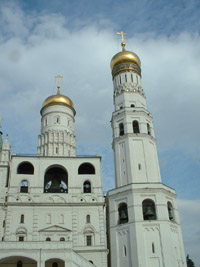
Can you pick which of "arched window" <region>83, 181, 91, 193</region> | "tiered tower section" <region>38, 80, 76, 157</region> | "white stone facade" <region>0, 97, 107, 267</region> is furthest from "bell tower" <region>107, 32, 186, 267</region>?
"tiered tower section" <region>38, 80, 76, 157</region>

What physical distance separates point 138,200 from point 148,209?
1.22 meters

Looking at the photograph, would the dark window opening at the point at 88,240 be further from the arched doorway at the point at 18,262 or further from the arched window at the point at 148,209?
the arched window at the point at 148,209

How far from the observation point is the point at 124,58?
1510 inches

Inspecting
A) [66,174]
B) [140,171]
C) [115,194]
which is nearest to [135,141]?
[140,171]

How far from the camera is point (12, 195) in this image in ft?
97.7

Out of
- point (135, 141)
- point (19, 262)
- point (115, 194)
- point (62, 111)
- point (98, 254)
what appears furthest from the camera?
point (62, 111)

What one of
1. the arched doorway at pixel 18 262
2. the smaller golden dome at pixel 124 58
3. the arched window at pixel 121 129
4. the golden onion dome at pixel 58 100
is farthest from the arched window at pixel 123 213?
the smaller golden dome at pixel 124 58

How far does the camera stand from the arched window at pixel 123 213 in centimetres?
2909

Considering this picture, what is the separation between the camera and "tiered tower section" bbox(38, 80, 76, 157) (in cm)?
3672

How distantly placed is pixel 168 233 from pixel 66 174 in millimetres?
12947

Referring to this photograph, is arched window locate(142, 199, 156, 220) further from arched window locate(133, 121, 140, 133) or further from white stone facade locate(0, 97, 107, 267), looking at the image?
arched window locate(133, 121, 140, 133)

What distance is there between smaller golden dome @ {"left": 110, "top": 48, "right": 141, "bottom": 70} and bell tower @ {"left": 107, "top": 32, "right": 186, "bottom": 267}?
330cm

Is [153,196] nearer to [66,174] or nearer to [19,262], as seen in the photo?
[66,174]

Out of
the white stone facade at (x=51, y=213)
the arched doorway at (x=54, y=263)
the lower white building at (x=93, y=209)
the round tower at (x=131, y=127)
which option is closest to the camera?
the white stone facade at (x=51, y=213)
